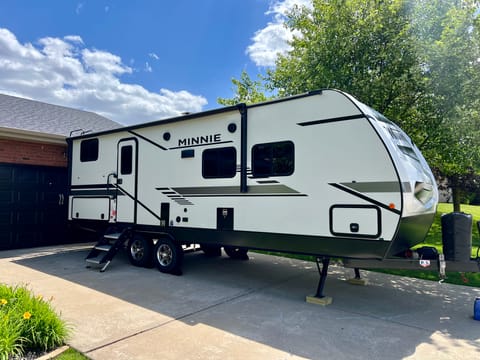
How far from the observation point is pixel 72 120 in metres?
13.0

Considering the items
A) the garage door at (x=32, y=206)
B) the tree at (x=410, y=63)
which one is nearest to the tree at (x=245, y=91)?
the tree at (x=410, y=63)

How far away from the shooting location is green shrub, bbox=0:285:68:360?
3277 mm

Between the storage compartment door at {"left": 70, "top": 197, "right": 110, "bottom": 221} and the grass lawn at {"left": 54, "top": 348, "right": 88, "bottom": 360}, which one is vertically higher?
the storage compartment door at {"left": 70, "top": 197, "right": 110, "bottom": 221}

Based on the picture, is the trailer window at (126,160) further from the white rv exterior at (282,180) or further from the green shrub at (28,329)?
the green shrub at (28,329)

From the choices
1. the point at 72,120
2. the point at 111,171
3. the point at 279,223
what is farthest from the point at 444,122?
the point at 72,120

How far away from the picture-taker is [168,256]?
7.38 m

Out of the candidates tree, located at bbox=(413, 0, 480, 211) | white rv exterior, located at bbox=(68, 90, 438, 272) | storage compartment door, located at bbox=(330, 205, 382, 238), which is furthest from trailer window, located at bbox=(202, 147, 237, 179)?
tree, located at bbox=(413, 0, 480, 211)

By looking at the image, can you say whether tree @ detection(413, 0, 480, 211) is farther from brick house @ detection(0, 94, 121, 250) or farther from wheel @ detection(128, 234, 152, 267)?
brick house @ detection(0, 94, 121, 250)

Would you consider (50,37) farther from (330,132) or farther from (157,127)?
(330,132)

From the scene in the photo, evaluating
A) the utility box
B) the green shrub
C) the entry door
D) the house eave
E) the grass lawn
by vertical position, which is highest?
the house eave

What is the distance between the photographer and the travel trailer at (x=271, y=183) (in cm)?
476

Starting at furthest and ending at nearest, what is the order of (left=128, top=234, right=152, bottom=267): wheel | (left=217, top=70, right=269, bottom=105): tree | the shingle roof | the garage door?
(left=217, top=70, right=269, bottom=105): tree
the shingle roof
the garage door
(left=128, top=234, right=152, bottom=267): wheel

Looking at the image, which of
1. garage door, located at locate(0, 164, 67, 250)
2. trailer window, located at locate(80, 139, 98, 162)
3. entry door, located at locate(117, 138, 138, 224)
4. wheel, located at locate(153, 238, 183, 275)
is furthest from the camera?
garage door, located at locate(0, 164, 67, 250)

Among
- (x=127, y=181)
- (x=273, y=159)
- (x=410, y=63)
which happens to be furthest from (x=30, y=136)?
(x=410, y=63)
